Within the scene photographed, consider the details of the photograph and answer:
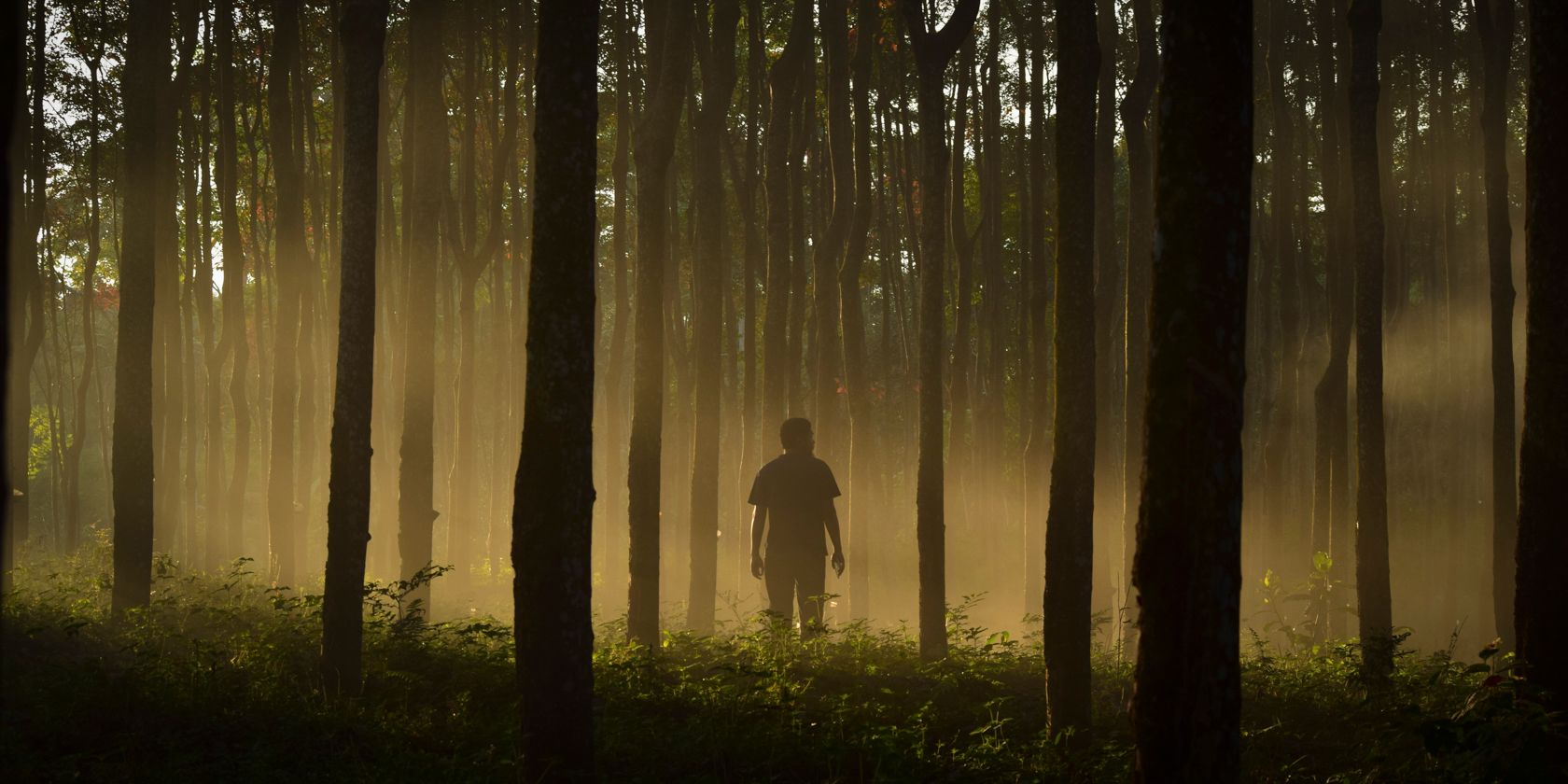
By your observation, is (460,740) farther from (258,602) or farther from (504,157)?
(504,157)

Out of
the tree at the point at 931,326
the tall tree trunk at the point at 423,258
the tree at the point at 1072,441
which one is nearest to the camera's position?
the tree at the point at 1072,441

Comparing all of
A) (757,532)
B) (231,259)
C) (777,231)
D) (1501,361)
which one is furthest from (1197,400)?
(231,259)

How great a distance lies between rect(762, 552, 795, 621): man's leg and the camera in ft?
37.3

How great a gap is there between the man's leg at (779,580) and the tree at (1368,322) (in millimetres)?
5119

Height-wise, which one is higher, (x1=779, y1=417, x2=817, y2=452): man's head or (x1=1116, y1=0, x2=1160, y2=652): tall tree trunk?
(x1=1116, y1=0, x2=1160, y2=652): tall tree trunk

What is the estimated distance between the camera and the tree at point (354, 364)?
8234 millimetres

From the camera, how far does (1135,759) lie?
4730 millimetres

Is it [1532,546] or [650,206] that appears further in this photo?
[650,206]

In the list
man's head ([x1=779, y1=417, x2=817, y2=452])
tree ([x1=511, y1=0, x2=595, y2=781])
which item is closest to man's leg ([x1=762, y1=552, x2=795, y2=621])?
man's head ([x1=779, y1=417, x2=817, y2=452])

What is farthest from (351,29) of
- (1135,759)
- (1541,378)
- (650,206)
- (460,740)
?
(1541,378)

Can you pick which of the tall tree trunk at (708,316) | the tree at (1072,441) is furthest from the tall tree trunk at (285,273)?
the tree at (1072,441)

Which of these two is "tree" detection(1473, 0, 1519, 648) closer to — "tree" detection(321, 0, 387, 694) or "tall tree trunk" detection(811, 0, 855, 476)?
"tall tree trunk" detection(811, 0, 855, 476)

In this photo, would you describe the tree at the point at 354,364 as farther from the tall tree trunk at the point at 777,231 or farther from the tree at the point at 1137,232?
the tree at the point at 1137,232

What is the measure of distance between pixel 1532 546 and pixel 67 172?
27057mm
